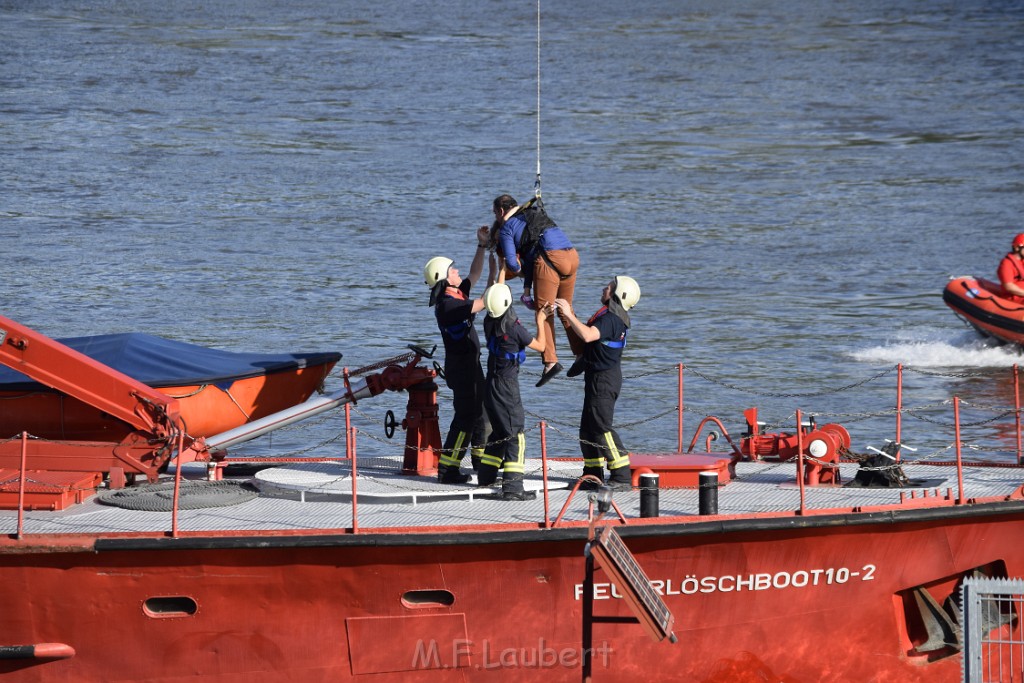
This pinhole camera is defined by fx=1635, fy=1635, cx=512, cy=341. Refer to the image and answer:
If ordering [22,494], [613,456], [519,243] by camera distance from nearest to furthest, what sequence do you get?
[22,494] → [613,456] → [519,243]

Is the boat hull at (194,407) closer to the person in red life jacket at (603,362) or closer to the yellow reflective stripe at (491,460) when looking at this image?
the yellow reflective stripe at (491,460)

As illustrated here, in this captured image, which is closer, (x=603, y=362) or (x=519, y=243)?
(x=603, y=362)

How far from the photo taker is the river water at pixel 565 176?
25.0m

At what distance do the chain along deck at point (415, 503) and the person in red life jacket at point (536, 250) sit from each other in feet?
4.45

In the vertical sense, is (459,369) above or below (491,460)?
above

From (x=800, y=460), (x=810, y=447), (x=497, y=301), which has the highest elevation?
(x=497, y=301)

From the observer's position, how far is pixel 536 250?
1274 cm

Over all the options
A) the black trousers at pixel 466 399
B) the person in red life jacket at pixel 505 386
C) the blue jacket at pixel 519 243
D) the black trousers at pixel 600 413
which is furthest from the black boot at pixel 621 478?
the blue jacket at pixel 519 243

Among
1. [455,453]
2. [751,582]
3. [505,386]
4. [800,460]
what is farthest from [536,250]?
[751,582]

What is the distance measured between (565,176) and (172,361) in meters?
23.9

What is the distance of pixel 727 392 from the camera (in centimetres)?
2239

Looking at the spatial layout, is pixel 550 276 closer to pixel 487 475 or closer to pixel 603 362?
pixel 603 362

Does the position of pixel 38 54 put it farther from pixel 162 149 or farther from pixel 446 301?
pixel 446 301

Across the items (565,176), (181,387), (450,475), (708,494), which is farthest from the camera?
(565,176)
